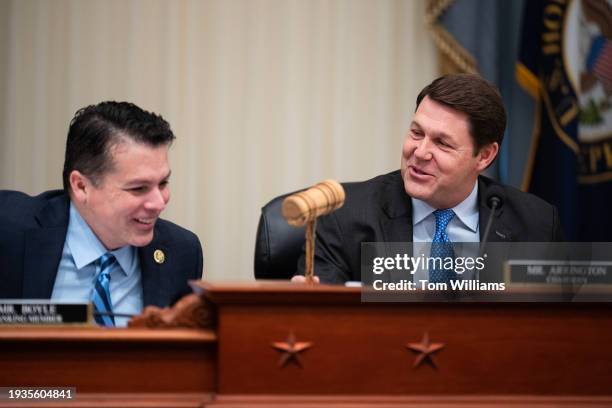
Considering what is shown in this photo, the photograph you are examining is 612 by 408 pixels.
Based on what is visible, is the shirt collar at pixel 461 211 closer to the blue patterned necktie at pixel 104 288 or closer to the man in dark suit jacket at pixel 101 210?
the man in dark suit jacket at pixel 101 210

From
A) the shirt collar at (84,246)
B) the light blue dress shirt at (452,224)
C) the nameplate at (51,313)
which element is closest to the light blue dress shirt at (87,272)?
the shirt collar at (84,246)

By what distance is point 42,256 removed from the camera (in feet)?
7.68

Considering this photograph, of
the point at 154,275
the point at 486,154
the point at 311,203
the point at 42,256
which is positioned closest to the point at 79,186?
the point at 42,256

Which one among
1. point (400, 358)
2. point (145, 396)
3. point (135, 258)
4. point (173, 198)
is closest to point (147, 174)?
point (135, 258)

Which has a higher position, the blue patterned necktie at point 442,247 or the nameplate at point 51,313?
the blue patterned necktie at point 442,247

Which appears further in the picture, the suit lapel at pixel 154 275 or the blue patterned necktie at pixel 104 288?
the suit lapel at pixel 154 275

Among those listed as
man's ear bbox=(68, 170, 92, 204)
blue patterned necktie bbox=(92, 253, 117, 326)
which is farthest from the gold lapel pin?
man's ear bbox=(68, 170, 92, 204)

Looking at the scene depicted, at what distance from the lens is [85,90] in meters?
4.09

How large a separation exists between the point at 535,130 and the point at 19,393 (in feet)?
9.52

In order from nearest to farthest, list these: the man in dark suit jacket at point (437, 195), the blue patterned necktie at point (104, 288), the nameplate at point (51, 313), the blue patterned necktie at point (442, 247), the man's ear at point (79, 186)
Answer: the nameplate at point (51, 313)
the blue patterned necktie at point (442, 247)
the blue patterned necktie at point (104, 288)
the man's ear at point (79, 186)
the man in dark suit jacket at point (437, 195)

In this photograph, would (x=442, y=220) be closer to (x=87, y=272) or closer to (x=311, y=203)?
(x=311, y=203)

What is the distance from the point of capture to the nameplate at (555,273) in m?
1.67

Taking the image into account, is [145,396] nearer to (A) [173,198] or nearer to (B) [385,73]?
(A) [173,198]

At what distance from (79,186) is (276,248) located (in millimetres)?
664
